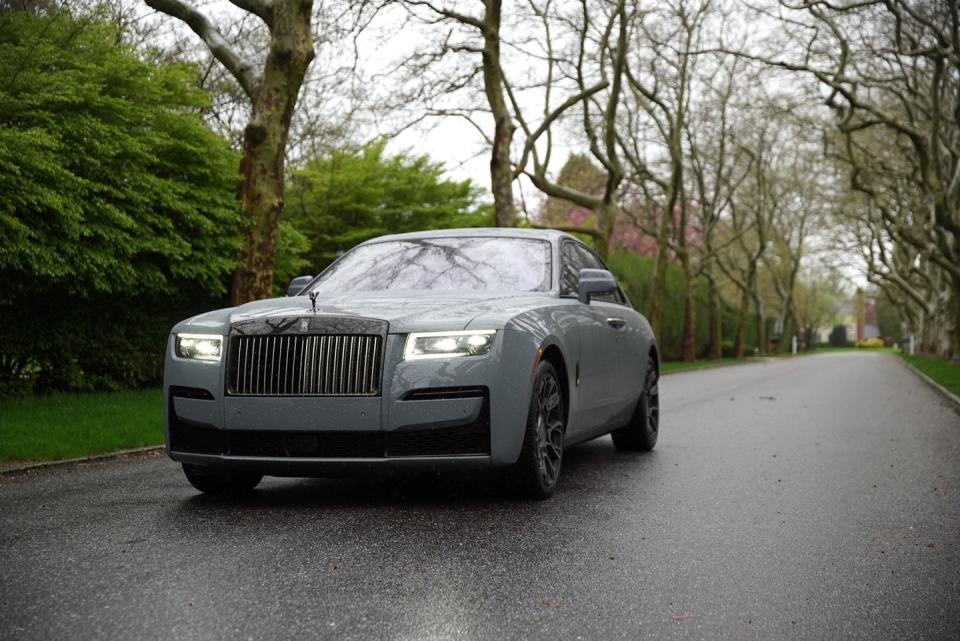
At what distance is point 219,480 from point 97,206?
6.75 metres

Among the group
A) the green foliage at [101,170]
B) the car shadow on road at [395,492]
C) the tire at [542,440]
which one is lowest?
the car shadow on road at [395,492]

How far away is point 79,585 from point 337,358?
1.83 meters

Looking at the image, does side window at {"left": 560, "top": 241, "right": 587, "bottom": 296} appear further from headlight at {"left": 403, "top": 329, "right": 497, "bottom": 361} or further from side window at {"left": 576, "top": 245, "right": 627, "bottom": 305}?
headlight at {"left": 403, "top": 329, "right": 497, "bottom": 361}

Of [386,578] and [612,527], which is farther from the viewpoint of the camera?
[612,527]

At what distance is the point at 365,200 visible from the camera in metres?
24.9

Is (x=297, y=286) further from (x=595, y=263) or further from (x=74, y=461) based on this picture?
(x=595, y=263)

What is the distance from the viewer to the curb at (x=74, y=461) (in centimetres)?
740

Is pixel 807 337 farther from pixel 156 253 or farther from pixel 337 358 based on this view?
pixel 337 358

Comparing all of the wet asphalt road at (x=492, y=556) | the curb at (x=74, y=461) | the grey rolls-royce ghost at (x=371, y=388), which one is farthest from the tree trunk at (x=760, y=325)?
the grey rolls-royce ghost at (x=371, y=388)

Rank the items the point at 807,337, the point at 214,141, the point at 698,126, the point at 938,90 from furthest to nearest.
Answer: the point at 807,337, the point at 698,126, the point at 938,90, the point at 214,141

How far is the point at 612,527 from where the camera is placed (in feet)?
17.7

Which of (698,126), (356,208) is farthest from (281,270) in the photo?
(698,126)

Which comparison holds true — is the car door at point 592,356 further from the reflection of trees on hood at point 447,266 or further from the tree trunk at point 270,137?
the tree trunk at point 270,137

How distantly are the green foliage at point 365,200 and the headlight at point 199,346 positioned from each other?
1659cm
